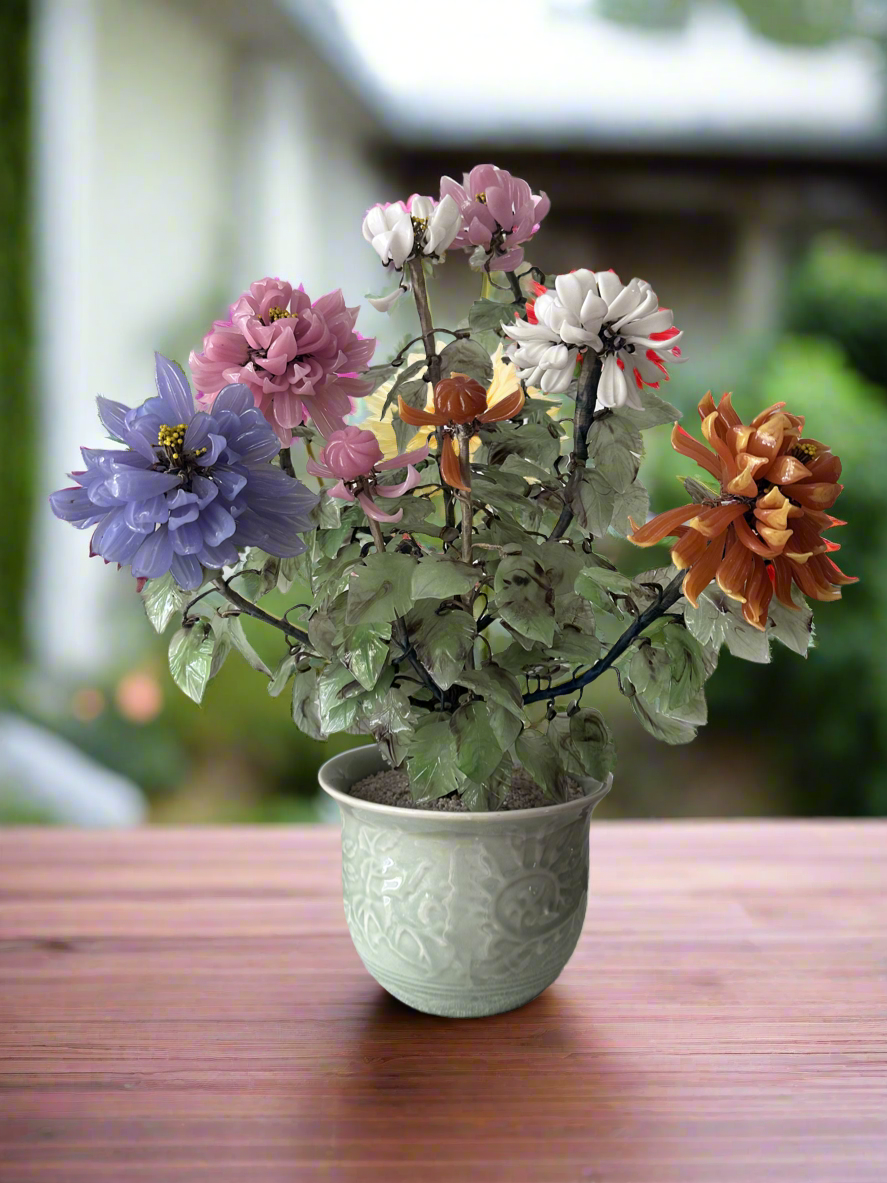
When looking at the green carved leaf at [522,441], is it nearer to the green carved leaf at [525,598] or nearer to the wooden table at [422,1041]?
the green carved leaf at [525,598]

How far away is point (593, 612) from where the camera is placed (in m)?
0.59

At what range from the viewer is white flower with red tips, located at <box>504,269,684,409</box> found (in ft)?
1.62

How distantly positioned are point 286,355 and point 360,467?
79 mm

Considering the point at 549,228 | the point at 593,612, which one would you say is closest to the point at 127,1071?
the point at 593,612

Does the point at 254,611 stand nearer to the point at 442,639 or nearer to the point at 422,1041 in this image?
the point at 442,639

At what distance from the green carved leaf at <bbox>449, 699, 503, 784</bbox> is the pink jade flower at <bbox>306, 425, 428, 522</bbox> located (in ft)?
0.39

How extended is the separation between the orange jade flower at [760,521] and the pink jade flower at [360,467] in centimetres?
13

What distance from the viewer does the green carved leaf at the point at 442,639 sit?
0.52 meters

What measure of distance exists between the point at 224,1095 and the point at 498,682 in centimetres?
28

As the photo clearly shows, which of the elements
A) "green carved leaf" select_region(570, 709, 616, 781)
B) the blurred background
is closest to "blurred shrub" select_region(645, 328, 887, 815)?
the blurred background

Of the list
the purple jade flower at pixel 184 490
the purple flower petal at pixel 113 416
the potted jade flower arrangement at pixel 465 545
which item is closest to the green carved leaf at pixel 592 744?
the potted jade flower arrangement at pixel 465 545

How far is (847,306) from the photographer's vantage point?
3.11 meters

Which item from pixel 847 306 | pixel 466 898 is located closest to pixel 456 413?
pixel 466 898

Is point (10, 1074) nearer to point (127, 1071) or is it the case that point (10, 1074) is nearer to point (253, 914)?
point (127, 1071)
